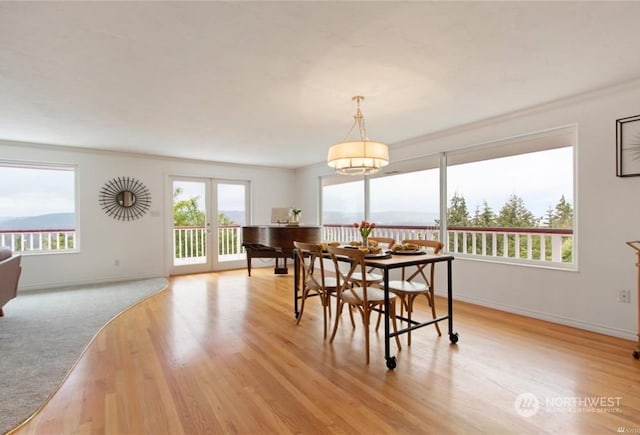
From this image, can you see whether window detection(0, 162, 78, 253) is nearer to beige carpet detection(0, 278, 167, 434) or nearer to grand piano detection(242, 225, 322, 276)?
beige carpet detection(0, 278, 167, 434)

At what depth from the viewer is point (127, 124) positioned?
155 inches

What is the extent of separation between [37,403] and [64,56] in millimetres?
2310

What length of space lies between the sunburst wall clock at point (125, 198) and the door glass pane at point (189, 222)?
1.85 feet

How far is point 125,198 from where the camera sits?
5.64 m

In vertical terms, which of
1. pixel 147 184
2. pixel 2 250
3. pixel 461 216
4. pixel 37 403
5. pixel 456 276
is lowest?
pixel 37 403

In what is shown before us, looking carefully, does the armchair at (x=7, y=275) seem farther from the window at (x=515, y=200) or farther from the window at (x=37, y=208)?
the window at (x=515, y=200)

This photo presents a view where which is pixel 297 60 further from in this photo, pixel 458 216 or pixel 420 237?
pixel 420 237

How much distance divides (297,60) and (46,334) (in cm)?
346


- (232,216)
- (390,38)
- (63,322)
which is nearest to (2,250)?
(63,322)

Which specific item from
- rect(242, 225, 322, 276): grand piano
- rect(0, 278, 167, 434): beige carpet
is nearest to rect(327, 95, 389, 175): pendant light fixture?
rect(242, 225, 322, 276): grand piano

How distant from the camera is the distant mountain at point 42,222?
4.96 m

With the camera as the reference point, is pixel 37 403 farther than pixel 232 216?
No

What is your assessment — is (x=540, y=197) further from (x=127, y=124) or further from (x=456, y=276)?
(x=127, y=124)

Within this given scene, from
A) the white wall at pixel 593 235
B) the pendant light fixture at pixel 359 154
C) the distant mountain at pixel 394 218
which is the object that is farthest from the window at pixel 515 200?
the pendant light fixture at pixel 359 154
